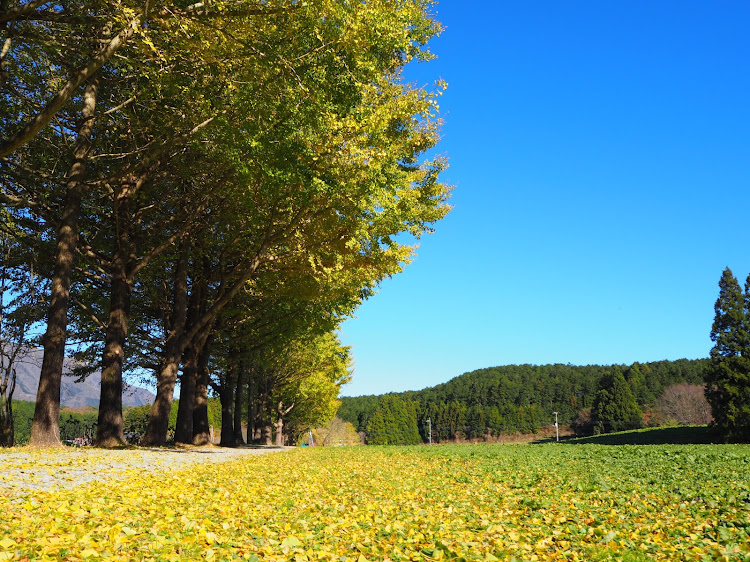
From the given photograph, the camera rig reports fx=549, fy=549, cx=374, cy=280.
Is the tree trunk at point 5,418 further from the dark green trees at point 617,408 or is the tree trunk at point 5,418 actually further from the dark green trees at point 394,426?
the dark green trees at point 394,426

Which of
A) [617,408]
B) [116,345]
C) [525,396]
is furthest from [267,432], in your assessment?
[525,396]

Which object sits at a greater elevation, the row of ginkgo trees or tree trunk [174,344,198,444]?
the row of ginkgo trees

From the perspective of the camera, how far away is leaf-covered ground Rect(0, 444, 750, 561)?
188 inches

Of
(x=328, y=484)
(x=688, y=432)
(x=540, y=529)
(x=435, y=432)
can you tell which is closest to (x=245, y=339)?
(x=328, y=484)

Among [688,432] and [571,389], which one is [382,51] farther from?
[571,389]

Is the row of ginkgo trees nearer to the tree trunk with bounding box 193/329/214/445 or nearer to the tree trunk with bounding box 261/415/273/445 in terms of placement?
the tree trunk with bounding box 193/329/214/445

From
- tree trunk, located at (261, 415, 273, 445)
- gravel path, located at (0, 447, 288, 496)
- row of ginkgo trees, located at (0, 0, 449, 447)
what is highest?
row of ginkgo trees, located at (0, 0, 449, 447)

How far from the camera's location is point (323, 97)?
11.1 metres

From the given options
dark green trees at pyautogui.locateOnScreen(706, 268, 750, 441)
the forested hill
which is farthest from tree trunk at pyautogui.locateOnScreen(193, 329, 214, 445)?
the forested hill

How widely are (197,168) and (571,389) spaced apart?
390 ft

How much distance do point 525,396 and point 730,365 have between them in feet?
286

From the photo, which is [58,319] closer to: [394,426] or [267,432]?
[267,432]

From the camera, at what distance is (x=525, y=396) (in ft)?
398

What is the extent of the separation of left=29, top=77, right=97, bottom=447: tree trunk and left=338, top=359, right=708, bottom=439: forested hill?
8787 centimetres
